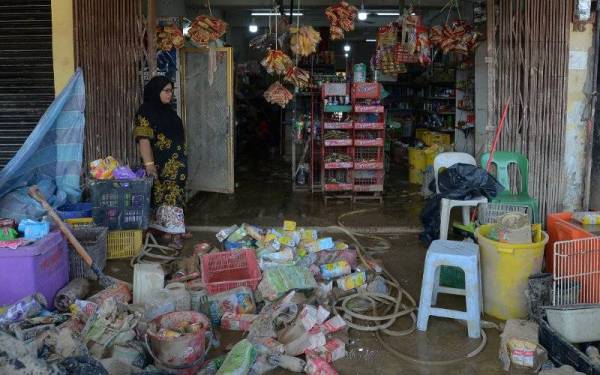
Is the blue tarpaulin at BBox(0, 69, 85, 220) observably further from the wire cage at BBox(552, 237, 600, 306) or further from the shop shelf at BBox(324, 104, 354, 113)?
the wire cage at BBox(552, 237, 600, 306)

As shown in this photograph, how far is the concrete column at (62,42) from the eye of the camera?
6309 millimetres

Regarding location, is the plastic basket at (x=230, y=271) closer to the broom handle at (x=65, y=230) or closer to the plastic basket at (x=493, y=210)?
the broom handle at (x=65, y=230)

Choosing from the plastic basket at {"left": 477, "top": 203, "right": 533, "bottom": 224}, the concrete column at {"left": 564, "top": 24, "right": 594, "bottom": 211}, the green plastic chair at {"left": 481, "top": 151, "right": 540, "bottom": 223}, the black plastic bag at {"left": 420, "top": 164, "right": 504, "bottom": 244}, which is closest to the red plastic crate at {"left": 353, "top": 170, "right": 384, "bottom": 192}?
the green plastic chair at {"left": 481, "top": 151, "right": 540, "bottom": 223}

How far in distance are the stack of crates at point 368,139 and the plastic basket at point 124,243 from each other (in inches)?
140

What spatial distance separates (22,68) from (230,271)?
11.7ft

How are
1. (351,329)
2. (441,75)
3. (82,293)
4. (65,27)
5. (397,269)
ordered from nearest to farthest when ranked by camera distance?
(351,329), (82,293), (397,269), (65,27), (441,75)

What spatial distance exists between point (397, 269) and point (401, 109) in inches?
379

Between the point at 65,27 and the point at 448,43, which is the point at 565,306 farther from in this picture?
the point at 65,27

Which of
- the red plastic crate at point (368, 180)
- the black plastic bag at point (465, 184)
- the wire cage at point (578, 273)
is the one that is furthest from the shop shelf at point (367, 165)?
the wire cage at point (578, 273)

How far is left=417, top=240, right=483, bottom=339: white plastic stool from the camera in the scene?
4.00m

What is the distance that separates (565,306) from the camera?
371 cm

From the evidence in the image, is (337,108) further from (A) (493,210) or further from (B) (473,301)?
(B) (473,301)

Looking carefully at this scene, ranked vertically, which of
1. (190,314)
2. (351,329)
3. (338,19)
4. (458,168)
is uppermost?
(338,19)

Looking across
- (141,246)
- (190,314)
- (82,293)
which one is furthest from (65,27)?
(190,314)
